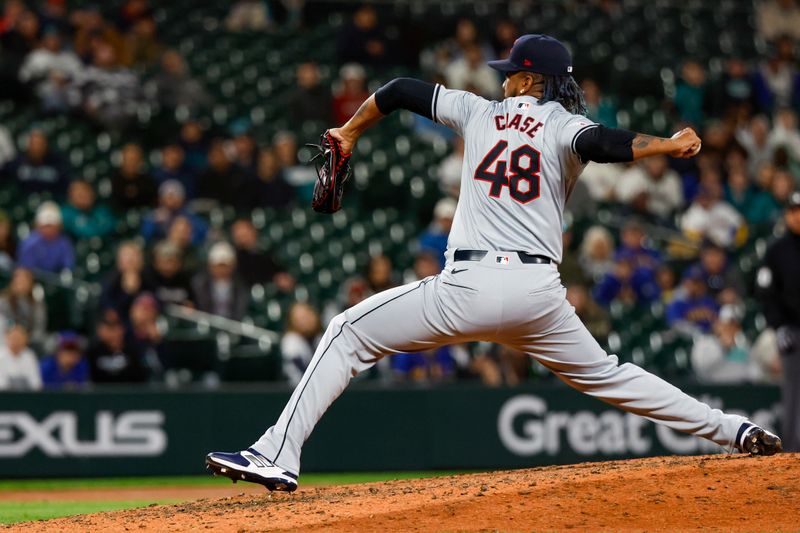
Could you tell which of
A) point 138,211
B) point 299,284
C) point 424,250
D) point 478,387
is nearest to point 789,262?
point 478,387

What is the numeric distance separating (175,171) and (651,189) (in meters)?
5.07

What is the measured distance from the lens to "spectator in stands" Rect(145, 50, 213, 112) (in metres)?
13.7

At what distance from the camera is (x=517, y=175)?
16.8 feet

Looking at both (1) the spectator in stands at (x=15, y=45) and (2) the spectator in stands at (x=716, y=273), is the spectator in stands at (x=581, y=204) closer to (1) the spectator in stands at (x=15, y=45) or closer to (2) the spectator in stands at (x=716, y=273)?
(2) the spectator in stands at (x=716, y=273)

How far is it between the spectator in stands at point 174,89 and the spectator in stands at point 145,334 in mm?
3784

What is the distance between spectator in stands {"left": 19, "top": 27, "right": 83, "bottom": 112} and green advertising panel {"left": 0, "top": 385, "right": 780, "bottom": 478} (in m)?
4.32

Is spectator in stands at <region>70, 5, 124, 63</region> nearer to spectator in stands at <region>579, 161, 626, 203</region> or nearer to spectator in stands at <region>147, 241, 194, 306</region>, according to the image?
spectator in stands at <region>147, 241, 194, 306</region>

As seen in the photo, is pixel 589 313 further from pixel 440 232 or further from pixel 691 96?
pixel 691 96

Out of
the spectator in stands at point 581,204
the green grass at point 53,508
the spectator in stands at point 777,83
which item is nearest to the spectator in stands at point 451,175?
the spectator in stands at point 581,204

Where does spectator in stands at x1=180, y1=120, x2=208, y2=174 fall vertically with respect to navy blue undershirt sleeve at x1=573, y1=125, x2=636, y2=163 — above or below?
above

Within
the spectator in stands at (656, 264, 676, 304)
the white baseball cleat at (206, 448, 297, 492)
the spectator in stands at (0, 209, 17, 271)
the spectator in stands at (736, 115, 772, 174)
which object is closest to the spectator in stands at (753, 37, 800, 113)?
the spectator in stands at (736, 115, 772, 174)

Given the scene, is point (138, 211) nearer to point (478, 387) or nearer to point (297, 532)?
point (478, 387)

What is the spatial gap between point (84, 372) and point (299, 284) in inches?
94.0

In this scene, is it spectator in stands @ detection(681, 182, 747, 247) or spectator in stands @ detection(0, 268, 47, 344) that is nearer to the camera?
spectator in stands @ detection(0, 268, 47, 344)
